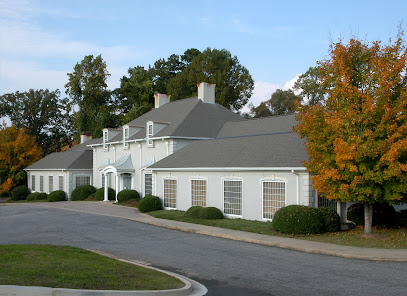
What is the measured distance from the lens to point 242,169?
21.4 m

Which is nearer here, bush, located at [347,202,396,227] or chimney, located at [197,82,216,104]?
bush, located at [347,202,396,227]

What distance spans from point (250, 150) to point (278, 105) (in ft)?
128

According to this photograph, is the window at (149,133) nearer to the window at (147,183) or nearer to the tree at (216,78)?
the window at (147,183)

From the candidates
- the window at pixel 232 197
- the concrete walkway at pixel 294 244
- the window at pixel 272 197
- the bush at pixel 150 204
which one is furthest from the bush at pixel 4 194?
the window at pixel 272 197

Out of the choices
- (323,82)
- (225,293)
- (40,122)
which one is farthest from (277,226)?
(40,122)

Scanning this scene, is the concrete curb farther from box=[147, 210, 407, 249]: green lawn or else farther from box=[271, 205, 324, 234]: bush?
box=[271, 205, 324, 234]: bush

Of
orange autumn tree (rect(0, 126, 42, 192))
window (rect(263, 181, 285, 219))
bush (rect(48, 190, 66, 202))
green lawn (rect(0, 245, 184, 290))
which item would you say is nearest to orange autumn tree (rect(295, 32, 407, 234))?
window (rect(263, 181, 285, 219))

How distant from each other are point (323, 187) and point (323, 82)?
4.45 metres

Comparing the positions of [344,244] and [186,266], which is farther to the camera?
[344,244]

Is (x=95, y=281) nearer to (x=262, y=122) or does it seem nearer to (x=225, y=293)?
(x=225, y=293)

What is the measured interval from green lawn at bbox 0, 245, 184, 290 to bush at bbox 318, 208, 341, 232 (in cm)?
928

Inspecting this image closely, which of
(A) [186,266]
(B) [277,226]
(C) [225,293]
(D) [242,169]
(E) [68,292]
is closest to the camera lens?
(E) [68,292]

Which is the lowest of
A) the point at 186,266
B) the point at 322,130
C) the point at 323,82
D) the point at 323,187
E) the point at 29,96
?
the point at 186,266

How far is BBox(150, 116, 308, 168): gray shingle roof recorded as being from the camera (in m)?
20.7
